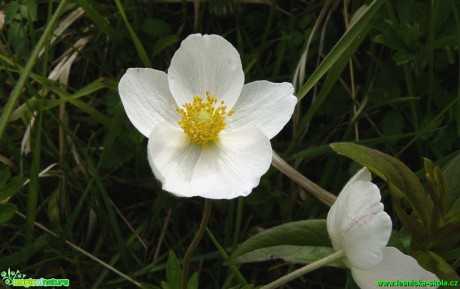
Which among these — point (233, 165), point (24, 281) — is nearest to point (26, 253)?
point (24, 281)

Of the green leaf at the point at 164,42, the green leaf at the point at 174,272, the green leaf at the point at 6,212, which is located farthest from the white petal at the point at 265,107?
the green leaf at the point at 6,212

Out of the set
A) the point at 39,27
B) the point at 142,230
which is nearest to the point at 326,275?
the point at 142,230

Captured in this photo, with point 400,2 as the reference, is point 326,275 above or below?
below

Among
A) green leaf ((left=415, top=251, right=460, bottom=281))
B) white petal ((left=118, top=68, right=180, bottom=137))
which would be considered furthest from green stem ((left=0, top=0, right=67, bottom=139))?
green leaf ((left=415, top=251, right=460, bottom=281))

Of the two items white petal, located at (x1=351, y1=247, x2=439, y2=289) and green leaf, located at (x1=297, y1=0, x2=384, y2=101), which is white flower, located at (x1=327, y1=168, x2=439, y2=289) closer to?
white petal, located at (x1=351, y1=247, x2=439, y2=289)

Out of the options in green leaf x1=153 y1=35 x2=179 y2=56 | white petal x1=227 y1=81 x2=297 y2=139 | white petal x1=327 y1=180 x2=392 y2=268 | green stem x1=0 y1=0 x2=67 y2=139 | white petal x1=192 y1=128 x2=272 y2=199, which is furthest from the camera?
green leaf x1=153 y1=35 x2=179 y2=56

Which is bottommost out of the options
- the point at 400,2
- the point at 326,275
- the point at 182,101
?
the point at 326,275

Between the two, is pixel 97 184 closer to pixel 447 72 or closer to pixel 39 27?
pixel 39 27
